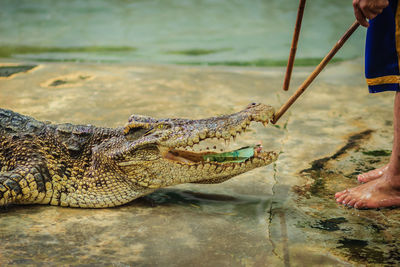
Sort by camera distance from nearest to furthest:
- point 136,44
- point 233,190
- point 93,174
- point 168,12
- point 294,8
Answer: point 93,174, point 233,190, point 136,44, point 168,12, point 294,8

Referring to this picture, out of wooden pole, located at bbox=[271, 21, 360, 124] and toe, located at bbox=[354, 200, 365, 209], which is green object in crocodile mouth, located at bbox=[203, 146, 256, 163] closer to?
wooden pole, located at bbox=[271, 21, 360, 124]

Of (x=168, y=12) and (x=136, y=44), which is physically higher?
(x=168, y=12)

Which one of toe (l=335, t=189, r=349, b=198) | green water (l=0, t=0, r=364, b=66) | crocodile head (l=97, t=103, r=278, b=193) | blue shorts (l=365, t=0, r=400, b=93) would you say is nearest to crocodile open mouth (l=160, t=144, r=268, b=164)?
crocodile head (l=97, t=103, r=278, b=193)

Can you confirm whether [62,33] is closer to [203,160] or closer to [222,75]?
[222,75]

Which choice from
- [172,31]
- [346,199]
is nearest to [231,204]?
[346,199]

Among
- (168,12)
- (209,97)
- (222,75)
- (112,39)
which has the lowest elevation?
(209,97)

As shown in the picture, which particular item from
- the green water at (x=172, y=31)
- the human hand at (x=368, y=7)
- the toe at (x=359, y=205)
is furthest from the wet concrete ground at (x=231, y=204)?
the green water at (x=172, y=31)

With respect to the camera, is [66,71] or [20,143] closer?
[20,143]

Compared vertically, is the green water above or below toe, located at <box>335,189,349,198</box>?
above

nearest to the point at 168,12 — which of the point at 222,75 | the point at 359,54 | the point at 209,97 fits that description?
the point at 359,54
